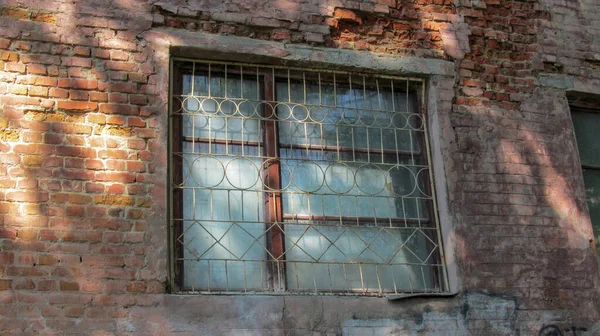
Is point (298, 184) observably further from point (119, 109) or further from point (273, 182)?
point (119, 109)

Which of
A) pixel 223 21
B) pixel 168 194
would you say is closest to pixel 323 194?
pixel 168 194

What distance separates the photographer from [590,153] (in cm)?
581

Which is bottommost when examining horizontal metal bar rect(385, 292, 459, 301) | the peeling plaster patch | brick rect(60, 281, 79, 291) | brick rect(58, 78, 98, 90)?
horizontal metal bar rect(385, 292, 459, 301)

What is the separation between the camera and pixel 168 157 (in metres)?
4.75

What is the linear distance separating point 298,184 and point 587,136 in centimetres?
242

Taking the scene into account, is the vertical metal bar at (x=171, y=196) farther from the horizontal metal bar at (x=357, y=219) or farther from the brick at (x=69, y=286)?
the horizontal metal bar at (x=357, y=219)

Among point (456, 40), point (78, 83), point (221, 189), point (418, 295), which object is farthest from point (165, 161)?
point (456, 40)

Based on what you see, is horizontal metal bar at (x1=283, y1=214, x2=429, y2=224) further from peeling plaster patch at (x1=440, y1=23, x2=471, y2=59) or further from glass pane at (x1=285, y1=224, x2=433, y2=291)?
peeling plaster patch at (x1=440, y1=23, x2=471, y2=59)

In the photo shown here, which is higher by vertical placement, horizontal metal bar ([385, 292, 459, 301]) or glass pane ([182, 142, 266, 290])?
glass pane ([182, 142, 266, 290])

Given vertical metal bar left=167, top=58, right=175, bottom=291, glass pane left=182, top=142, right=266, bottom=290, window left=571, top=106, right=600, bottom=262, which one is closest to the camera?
vertical metal bar left=167, top=58, right=175, bottom=291

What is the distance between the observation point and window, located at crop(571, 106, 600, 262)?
5.64m

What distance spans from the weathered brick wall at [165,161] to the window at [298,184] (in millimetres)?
210

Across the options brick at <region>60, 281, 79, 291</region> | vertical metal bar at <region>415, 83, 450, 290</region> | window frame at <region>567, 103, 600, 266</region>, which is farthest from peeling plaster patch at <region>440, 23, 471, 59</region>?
brick at <region>60, 281, 79, 291</region>

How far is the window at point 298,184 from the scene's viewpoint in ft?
15.6
